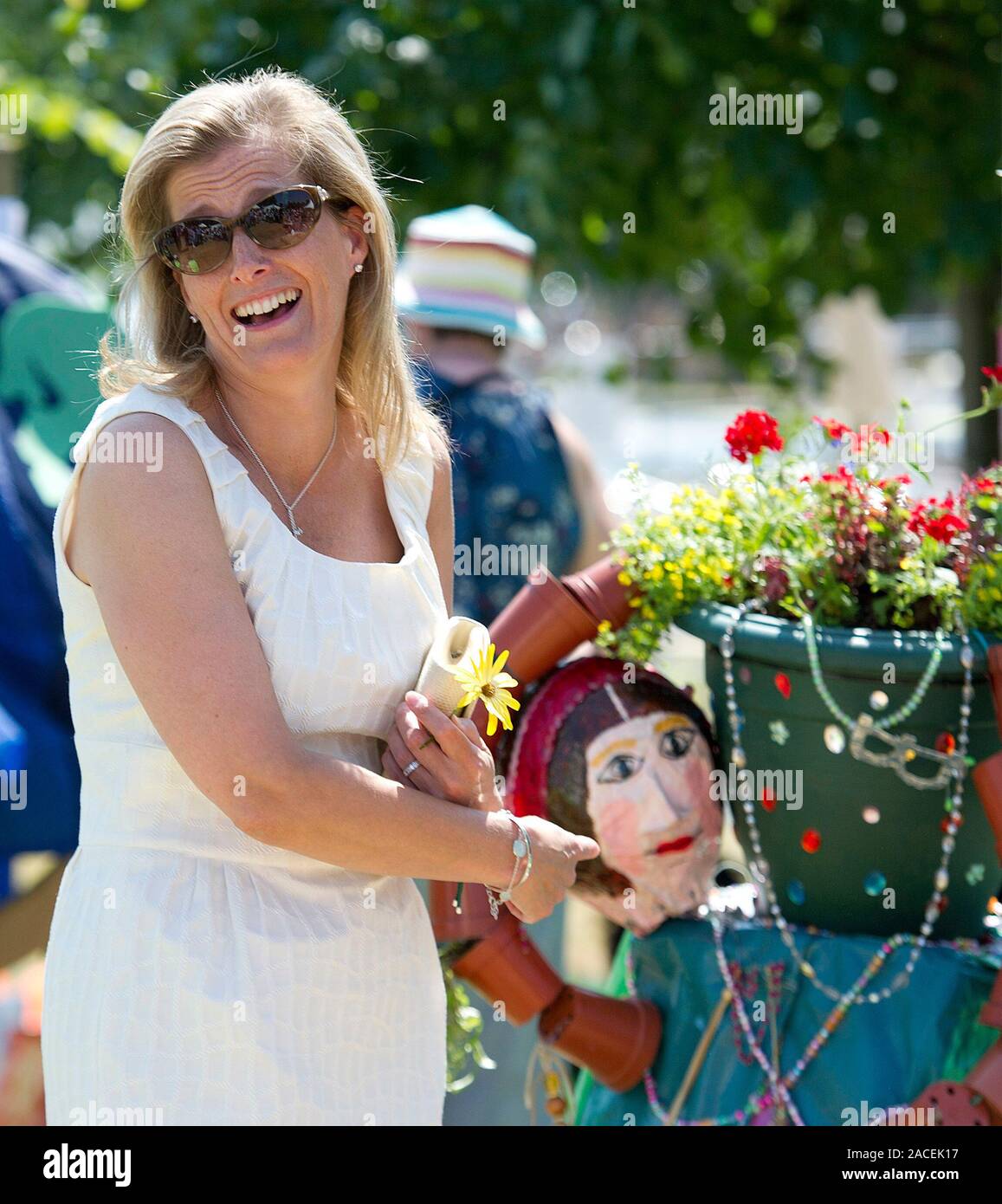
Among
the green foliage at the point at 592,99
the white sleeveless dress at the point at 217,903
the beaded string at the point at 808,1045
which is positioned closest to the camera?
the white sleeveless dress at the point at 217,903

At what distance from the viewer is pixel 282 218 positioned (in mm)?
1585

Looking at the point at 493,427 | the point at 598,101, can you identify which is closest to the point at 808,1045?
the point at 493,427

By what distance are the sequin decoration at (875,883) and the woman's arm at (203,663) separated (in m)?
0.82

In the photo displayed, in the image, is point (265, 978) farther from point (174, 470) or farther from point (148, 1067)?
point (174, 470)

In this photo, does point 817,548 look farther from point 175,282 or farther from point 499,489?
point 499,489

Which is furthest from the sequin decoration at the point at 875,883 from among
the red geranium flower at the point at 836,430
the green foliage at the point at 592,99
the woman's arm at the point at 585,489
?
the green foliage at the point at 592,99

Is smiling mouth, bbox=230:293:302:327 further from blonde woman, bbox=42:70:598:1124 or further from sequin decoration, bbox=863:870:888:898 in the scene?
sequin decoration, bbox=863:870:888:898

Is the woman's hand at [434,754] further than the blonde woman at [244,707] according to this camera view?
Yes

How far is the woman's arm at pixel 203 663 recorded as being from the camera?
4.70ft

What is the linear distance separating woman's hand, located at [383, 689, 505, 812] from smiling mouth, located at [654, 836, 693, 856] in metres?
0.60

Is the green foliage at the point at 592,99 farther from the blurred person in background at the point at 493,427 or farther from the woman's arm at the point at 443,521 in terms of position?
the woman's arm at the point at 443,521

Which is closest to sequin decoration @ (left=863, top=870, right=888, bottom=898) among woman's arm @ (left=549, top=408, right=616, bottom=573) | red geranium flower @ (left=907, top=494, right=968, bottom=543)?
red geranium flower @ (left=907, top=494, right=968, bottom=543)

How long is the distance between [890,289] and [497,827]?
440 centimetres

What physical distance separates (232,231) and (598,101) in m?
3.48
